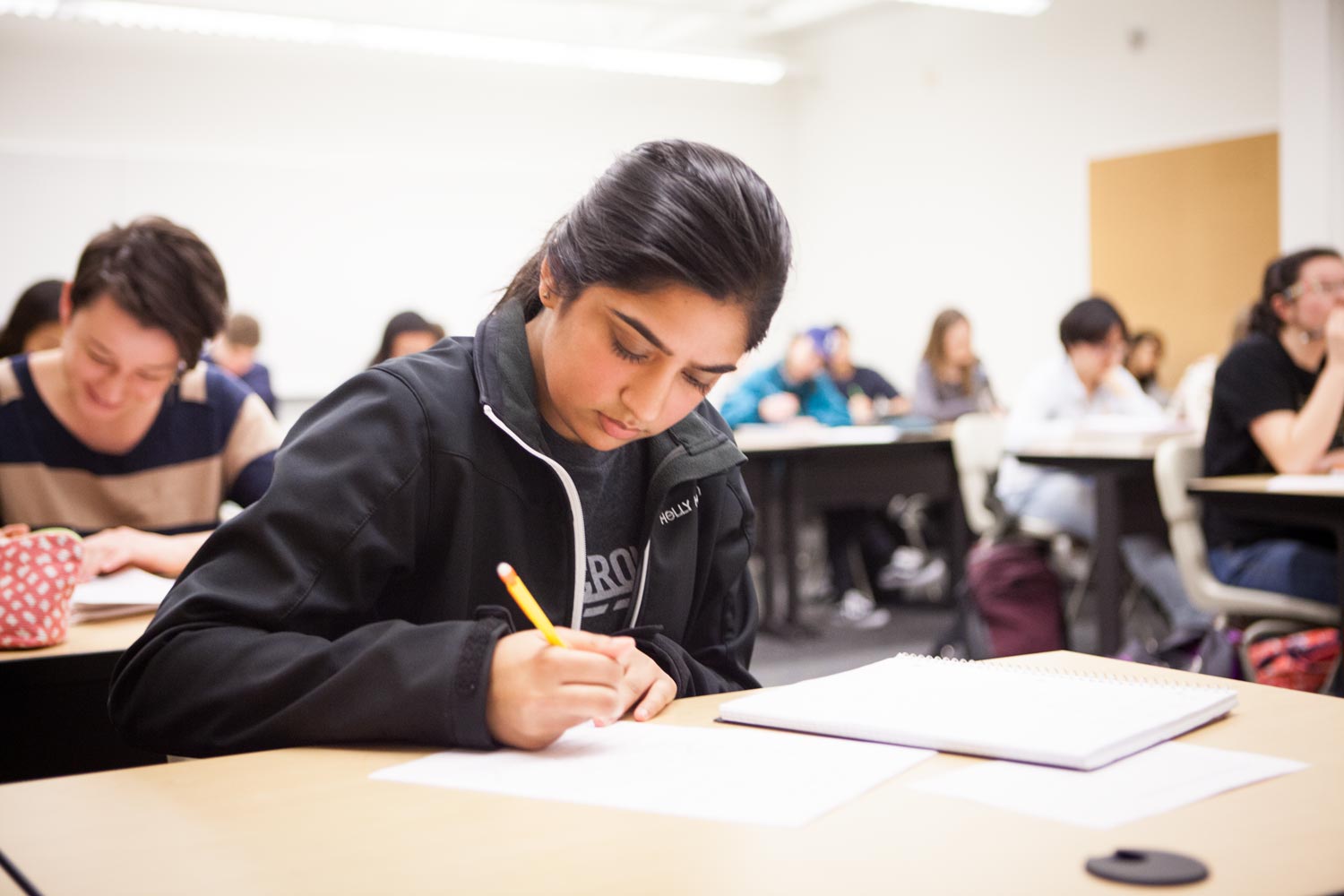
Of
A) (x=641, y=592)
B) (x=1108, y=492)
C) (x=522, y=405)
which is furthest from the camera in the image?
(x=1108, y=492)

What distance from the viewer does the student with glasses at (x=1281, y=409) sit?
2.78 meters

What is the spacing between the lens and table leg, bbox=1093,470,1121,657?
3.49m

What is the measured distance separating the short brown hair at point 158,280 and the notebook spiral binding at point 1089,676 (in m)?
1.22

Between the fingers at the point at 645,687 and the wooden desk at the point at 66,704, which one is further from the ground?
the fingers at the point at 645,687

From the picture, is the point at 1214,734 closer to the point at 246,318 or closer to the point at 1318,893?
the point at 1318,893

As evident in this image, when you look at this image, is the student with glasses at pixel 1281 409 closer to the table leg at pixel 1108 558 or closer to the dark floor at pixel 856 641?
the table leg at pixel 1108 558

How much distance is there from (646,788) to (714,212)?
18.5 inches

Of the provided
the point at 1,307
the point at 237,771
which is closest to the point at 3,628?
the point at 237,771

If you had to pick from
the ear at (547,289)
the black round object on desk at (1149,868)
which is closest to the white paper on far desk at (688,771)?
the black round object on desk at (1149,868)

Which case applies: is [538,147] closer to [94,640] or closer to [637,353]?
[94,640]

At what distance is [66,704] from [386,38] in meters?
6.46

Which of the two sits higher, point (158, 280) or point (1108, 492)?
point (158, 280)

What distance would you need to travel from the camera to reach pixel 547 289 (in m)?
1.13

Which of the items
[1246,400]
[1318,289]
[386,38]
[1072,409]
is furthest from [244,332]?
[1318,289]
